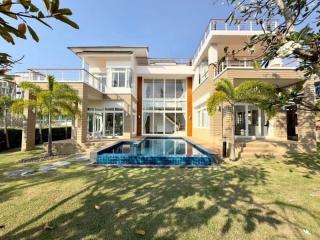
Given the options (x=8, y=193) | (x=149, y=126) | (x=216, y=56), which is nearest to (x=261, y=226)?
(x=8, y=193)

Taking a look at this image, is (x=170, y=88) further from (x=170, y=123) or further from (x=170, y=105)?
(x=170, y=123)

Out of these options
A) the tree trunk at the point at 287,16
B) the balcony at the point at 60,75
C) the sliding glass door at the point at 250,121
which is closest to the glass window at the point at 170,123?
the sliding glass door at the point at 250,121

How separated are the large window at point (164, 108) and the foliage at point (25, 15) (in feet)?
82.7

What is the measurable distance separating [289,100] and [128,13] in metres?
7.65

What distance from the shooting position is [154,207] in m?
5.09

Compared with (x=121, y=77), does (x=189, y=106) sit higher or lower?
lower

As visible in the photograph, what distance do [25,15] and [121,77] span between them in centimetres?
2096

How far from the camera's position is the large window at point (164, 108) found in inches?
1045

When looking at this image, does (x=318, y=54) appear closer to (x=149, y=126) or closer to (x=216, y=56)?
(x=216, y=56)

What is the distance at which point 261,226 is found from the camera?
4273mm

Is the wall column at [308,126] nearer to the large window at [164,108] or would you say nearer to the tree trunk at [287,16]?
the tree trunk at [287,16]

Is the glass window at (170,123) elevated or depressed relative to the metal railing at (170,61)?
depressed

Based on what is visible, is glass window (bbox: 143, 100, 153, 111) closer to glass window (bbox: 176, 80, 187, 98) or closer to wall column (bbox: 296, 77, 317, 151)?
glass window (bbox: 176, 80, 187, 98)

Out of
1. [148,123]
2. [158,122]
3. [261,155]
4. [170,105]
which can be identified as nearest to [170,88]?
[170,105]
